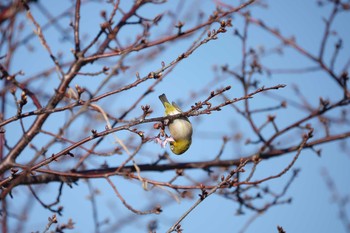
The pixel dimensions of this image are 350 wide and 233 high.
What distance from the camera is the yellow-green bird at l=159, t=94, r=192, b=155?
216 cm

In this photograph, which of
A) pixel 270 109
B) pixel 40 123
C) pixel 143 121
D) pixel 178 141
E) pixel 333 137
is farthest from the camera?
pixel 270 109

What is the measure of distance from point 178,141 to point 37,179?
1.58m

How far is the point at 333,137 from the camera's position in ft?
11.5

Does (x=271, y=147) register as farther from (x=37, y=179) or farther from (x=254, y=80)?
(x=37, y=179)

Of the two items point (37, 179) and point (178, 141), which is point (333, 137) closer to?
point (178, 141)

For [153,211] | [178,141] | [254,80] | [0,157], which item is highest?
[254,80]

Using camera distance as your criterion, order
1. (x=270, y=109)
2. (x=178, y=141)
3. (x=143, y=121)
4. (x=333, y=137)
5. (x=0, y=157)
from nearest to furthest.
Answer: (x=143, y=121) < (x=178, y=141) < (x=0, y=157) < (x=333, y=137) < (x=270, y=109)

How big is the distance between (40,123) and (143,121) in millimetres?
1094

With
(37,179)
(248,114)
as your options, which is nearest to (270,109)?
(248,114)

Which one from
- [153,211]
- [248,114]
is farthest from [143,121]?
[248,114]

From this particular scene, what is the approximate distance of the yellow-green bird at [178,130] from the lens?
2.16 m

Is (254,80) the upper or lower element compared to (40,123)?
upper

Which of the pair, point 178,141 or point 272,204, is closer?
point 178,141

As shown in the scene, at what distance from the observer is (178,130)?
7.20 ft
